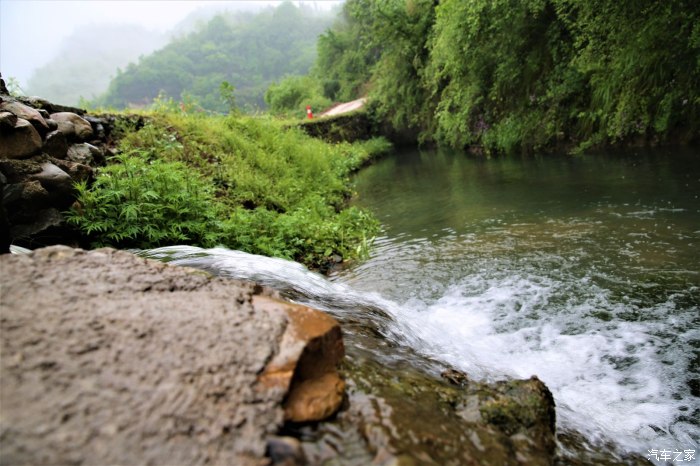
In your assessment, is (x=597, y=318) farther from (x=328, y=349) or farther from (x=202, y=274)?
(x=202, y=274)

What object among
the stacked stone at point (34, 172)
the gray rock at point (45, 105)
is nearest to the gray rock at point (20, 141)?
the stacked stone at point (34, 172)

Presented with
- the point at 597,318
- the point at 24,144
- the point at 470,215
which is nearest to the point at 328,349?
the point at 597,318

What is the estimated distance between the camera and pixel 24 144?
4.06m

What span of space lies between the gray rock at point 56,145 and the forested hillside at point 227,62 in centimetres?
6960

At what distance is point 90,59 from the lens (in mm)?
147250

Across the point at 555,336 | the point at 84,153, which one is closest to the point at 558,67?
the point at 555,336

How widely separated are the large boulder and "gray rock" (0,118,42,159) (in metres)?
2.78

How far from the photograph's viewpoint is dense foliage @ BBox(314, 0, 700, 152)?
7.82 metres

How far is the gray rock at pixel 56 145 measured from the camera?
4.51 m

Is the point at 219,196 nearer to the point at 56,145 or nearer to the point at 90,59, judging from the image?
the point at 56,145

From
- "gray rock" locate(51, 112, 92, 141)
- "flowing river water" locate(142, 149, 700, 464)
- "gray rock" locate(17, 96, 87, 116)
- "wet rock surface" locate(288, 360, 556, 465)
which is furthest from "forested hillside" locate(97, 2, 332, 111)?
"wet rock surface" locate(288, 360, 556, 465)

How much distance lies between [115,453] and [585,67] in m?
11.1

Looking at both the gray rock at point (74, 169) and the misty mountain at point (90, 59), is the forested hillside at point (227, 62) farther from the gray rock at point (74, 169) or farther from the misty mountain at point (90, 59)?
the gray rock at point (74, 169)

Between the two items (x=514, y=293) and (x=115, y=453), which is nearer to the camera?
(x=115, y=453)
